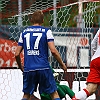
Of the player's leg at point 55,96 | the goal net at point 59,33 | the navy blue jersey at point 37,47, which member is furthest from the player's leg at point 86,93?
the goal net at point 59,33

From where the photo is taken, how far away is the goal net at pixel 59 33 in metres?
8.77

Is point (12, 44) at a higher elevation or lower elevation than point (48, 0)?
lower

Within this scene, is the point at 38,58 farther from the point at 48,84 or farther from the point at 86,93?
the point at 86,93

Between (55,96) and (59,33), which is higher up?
(59,33)

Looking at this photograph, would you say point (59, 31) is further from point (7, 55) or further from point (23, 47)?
point (23, 47)

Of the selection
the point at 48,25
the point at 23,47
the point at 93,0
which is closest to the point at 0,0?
the point at 48,25

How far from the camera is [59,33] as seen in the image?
9914mm

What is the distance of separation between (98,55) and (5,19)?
275cm

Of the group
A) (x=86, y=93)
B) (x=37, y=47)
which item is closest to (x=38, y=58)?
(x=37, y=47)

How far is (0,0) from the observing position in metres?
9.20

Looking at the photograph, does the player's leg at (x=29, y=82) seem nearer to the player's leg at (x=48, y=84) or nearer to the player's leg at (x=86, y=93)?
the player's leg at (x=48, y=84)

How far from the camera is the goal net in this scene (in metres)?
8.77

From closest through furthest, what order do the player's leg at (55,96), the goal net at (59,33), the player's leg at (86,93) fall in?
the player's leg at (86,93) → the player's leg at (55,96) → the goal net at (59,33)

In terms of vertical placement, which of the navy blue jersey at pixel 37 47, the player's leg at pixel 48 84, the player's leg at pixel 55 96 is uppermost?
the navy blue jersey at pixel 37 47
